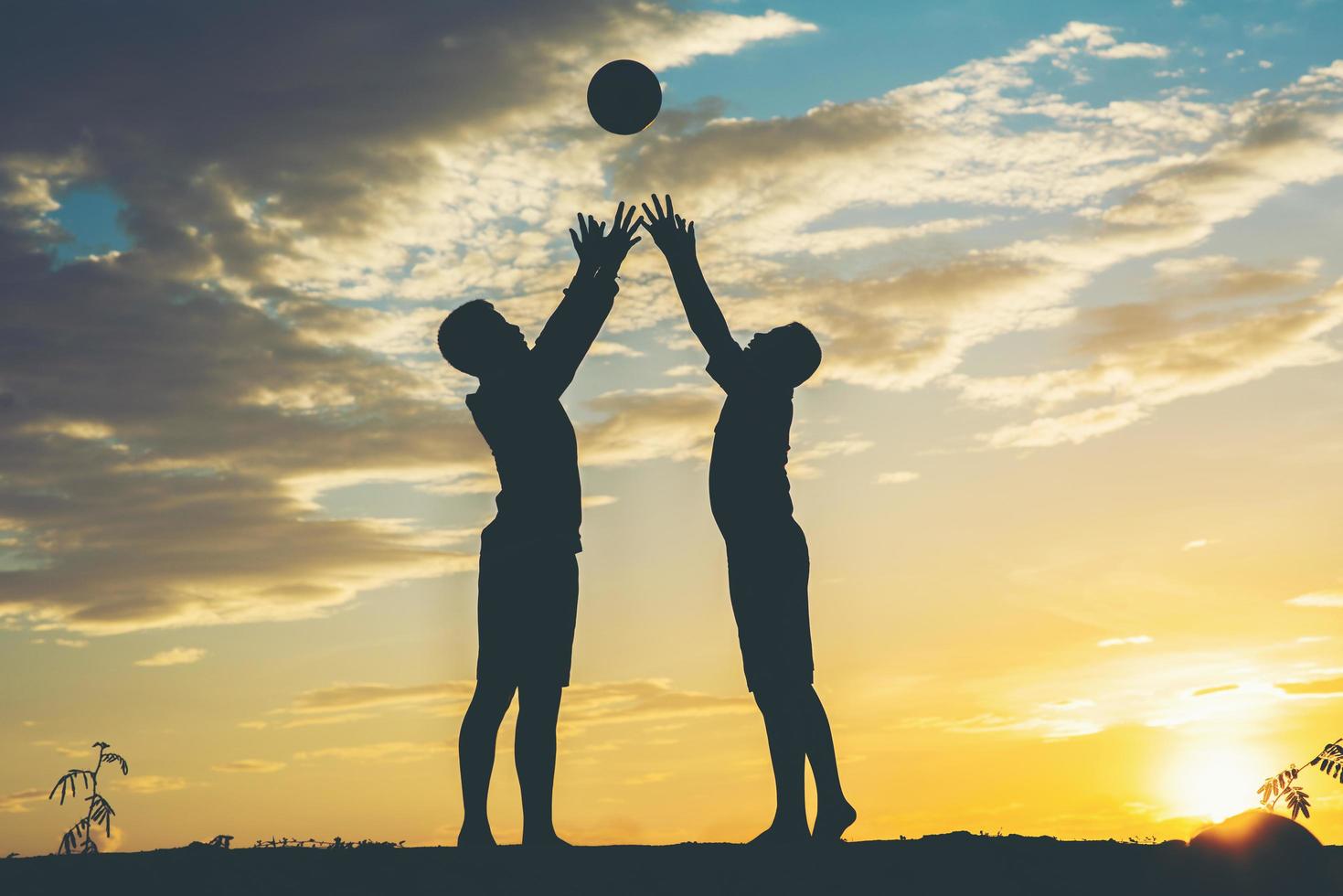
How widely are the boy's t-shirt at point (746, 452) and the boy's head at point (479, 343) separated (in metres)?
1.53

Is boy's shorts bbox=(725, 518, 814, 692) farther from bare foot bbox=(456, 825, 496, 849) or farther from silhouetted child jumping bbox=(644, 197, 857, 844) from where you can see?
bare foot bbox=(456, 825, 496, 849)

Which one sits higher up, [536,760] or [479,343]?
[479,343]

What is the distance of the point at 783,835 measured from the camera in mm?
9758

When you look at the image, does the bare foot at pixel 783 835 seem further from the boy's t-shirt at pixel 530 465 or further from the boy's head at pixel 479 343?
the boy's head at pixel 479 343

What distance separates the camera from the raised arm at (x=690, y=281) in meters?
10.7

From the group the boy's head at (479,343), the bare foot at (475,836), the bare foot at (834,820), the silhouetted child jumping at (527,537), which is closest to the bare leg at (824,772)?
the bare foot at (834,820)

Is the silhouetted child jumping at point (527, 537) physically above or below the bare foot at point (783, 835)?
above

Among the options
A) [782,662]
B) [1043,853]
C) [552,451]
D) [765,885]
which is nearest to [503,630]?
[552,451]

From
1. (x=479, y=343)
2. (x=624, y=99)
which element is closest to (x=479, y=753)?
(x=479, y=343)

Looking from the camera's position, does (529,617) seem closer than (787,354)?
Yes

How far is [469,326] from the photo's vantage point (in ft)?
34.7

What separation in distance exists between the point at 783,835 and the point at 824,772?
0.55 metres

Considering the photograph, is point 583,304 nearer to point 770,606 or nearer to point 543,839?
point 770,606

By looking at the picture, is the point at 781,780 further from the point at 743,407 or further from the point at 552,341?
the point at 552,341
